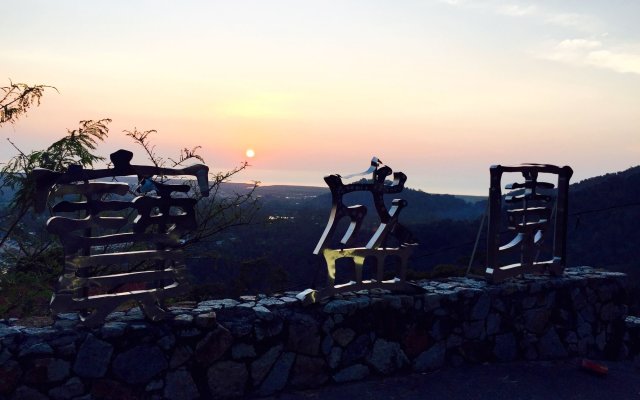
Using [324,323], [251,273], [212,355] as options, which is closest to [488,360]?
[324,323]

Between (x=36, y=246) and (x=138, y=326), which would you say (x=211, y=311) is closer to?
(x=138, y=326)

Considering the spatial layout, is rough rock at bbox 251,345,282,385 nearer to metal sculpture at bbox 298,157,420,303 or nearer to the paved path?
the paved path

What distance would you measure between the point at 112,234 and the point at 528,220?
5.26 meters

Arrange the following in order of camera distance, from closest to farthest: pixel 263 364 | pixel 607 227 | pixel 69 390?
pixel 69 390 → pixel 263 364 → pixel 607 227

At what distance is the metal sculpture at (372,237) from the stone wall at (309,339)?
0.15 m

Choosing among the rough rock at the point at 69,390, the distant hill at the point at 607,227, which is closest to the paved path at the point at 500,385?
the rough rock at the point at 69,390

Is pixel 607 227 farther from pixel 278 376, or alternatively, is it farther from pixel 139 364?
pixel 139 364

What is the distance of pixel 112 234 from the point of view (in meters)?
4.78

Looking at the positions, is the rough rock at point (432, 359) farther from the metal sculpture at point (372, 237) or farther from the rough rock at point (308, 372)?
the rough rock at point (308, 372)

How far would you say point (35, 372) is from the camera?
4.33 m

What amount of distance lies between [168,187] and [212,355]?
5.15 ft

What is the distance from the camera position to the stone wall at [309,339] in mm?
4484

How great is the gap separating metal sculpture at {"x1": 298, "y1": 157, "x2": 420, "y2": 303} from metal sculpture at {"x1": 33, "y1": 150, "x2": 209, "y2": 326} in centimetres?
137

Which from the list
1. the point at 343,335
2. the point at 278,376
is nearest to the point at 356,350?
the point at 343,335
